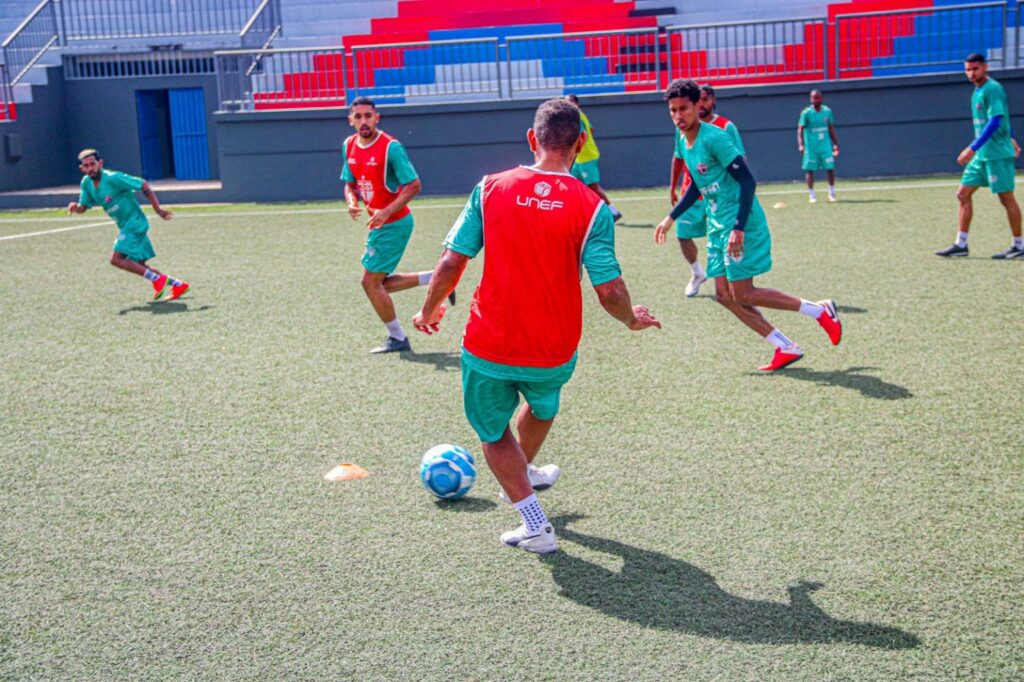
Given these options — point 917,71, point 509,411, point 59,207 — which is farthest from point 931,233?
point 59,207

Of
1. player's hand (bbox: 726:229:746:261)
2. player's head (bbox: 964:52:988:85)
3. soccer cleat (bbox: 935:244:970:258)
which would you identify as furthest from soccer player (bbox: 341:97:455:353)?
player's head (bbox: 964:52:988:85)

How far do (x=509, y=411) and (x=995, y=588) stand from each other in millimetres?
2027

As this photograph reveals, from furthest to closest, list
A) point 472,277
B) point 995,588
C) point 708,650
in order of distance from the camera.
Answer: point 472,277 < point 995,588 < point 708,650

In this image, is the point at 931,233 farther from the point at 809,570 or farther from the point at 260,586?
the point at 260,586

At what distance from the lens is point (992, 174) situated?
11977mm

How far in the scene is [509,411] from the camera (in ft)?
15.6

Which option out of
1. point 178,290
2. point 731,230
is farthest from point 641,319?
point 178,290

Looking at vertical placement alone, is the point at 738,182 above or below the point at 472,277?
above

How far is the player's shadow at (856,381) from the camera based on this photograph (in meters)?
6.98

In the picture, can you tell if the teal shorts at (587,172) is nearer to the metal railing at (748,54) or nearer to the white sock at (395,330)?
the metal railing at (748,54)

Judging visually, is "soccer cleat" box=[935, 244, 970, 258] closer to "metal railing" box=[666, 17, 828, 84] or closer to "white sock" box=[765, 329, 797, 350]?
"white sock" box=[765, 329, 797, 350]

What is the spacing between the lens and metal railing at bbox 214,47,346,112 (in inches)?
901

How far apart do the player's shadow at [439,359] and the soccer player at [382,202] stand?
0.81 feet

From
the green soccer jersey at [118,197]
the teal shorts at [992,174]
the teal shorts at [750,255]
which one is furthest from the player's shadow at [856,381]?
the green soccer jersey at [118,197]
